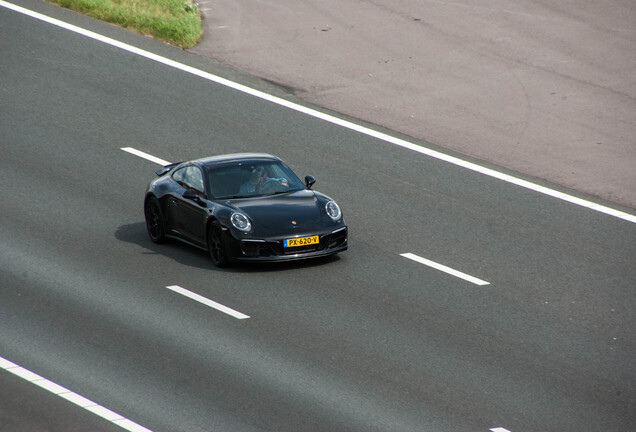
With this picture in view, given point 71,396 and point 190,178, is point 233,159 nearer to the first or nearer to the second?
point 190,178

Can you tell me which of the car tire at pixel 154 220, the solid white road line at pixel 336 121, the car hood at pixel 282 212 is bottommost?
the car tire at pixel 154 220

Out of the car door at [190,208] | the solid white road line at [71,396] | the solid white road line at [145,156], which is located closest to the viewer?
the solid white road line at [71,396]

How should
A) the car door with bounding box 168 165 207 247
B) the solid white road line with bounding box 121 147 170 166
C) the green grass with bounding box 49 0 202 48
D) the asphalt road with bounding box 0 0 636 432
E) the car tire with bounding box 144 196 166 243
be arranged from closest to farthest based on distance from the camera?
the asphalt road with bounding box 0 0 636 432
the car door with bounding box 168 165 207 247
the car tire with bounding box 144 196 166 243
the solid white road line with bounding box 121 147 170 166
the green grass with bounding box 49 0 202 48

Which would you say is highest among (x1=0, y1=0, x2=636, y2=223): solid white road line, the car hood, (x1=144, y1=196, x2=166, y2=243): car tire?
the car hood

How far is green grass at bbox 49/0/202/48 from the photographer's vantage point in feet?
84.1

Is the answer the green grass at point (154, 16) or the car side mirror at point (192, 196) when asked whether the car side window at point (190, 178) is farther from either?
the green grass at point (154, 16)

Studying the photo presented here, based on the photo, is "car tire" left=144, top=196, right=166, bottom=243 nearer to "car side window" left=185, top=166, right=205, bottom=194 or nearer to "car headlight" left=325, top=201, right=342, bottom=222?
"car side window" left=185, top=166, right=205, bottom=194

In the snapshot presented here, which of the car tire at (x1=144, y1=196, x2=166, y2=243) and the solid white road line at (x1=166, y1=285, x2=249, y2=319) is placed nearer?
the solid white road line at (x1=166, y1=285, x2=249, y2=319)

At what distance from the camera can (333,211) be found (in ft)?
50.9

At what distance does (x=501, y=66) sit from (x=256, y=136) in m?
6.14

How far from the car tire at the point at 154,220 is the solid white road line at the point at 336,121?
19.3 ft

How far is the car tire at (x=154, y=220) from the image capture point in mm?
16656

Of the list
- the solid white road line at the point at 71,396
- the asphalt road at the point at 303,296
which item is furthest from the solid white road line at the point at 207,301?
the solid white road line at the point at 71,396

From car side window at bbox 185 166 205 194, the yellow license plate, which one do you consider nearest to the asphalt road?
the yellow license plate
